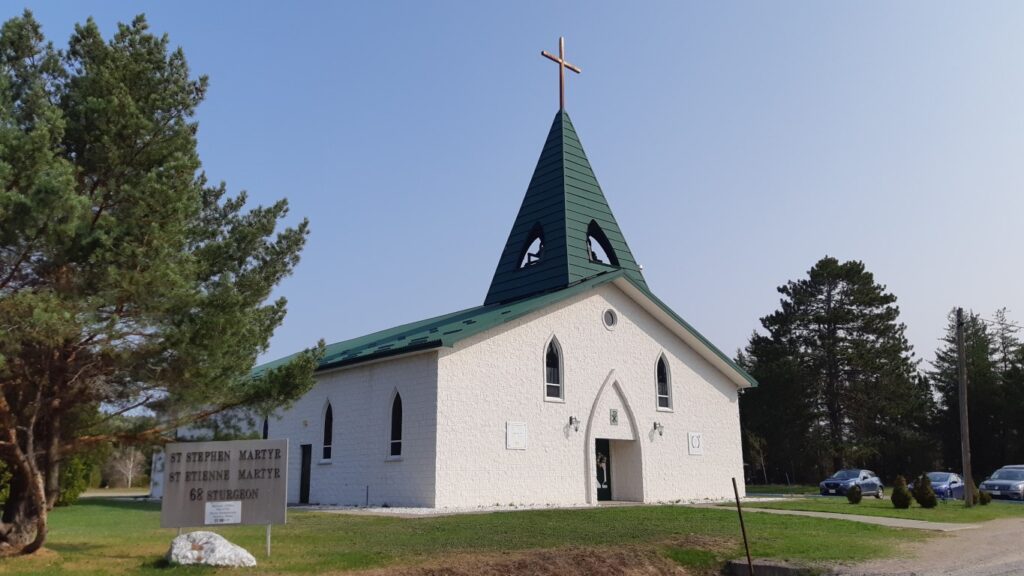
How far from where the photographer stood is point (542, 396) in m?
24.3

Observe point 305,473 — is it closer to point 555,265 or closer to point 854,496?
point 555,265

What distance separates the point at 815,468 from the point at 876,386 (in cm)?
736

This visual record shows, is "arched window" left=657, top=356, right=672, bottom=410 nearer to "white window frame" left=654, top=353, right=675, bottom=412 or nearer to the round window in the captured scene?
"white window frame" left=654, top=353, right=675, bottom=412

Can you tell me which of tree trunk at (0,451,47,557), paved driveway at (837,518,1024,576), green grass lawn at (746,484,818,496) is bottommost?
green grass lawn at (746,484,818,496)

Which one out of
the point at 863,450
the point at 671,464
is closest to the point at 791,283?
the point at 863,450

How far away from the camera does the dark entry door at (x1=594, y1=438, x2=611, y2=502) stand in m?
26.4

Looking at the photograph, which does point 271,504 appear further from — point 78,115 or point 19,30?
point 19,30

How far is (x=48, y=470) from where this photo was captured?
11.8 meters

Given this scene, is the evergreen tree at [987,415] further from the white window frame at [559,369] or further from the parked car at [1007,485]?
the white window frame at [559,369]

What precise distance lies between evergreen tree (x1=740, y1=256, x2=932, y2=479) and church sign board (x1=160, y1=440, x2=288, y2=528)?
45.7 meters

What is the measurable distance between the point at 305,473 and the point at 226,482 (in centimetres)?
1513

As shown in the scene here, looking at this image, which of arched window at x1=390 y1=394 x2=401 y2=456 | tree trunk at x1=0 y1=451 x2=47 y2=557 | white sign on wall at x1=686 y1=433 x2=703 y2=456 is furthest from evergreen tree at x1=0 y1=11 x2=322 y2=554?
white sign on wall at x1=686 y1=433 x2=703 y2=456

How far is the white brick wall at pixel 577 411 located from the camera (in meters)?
22.4

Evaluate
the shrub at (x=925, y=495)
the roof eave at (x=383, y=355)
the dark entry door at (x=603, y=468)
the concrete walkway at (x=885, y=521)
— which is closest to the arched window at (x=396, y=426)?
the roof eave at (x=383, y=355)
